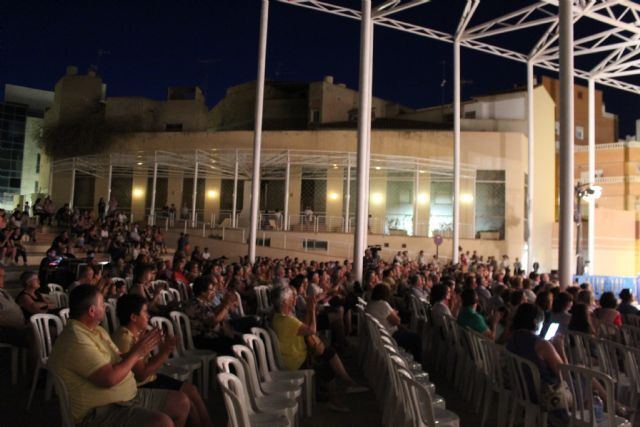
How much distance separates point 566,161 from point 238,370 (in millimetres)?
9192

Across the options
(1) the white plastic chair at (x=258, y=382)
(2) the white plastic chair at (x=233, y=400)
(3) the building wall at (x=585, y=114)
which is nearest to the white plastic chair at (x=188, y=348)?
(1) the white plastic chair at (x=258, y=382)

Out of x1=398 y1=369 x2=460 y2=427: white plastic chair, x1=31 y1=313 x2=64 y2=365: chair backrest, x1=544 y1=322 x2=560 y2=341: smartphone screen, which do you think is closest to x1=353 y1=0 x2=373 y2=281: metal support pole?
x1=544 y1=322 x2=560 y2=341: smartphone screen

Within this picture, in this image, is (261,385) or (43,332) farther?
(43,332)

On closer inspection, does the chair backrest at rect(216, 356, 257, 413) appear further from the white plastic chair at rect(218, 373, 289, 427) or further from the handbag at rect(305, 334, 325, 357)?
the handbag at rect(305, 334, 325, 357)

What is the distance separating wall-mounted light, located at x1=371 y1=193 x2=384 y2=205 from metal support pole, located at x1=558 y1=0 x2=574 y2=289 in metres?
17.5

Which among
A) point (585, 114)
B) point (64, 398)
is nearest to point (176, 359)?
point (64, 398)

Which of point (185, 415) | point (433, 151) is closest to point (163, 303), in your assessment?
point (185, 415)

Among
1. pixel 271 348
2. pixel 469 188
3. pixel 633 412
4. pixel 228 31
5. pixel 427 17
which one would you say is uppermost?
pixel 228 31

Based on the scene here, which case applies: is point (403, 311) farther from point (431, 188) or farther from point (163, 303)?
point (431, 188)

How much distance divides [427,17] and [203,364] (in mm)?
18995

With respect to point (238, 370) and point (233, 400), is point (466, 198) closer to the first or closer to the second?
point (238, 370)

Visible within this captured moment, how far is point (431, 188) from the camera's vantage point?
28.7 meters

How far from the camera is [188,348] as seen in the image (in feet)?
20.0

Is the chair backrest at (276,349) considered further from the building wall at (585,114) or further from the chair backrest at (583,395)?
the building wall at (585,114)
